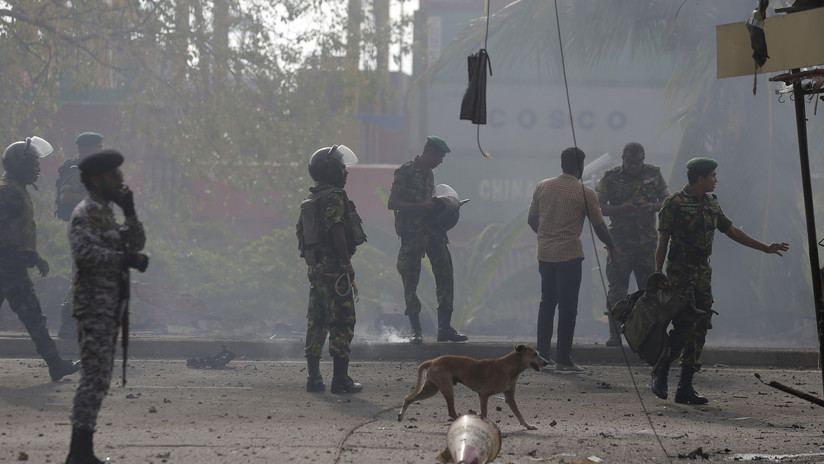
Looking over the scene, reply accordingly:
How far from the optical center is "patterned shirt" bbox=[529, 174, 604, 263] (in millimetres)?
7953

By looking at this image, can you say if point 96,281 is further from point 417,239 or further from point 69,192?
point 69,192

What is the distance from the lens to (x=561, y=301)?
8094mm

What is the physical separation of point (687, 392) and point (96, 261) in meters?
4.34

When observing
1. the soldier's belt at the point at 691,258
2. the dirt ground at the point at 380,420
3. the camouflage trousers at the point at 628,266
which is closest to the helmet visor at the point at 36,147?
the dirt ground at the point at 380,420

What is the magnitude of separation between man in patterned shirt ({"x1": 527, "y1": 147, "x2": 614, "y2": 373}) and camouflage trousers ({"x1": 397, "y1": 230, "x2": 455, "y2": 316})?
4.51 feet

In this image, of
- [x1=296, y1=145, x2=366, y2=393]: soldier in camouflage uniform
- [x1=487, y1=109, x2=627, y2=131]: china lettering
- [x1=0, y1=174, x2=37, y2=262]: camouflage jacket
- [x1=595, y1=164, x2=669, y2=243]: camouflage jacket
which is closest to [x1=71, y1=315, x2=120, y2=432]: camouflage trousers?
[x1=296, y1=145, x2=366, y2=393]: soldier in camouflage uniform

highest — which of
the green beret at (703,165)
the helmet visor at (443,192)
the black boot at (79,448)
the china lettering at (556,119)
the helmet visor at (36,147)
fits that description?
the china lettering at (556,119)

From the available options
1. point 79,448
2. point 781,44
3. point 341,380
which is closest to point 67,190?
point 341,380

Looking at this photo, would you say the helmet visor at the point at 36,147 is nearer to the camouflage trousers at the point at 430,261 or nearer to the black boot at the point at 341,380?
the black boot at the point at 341,380

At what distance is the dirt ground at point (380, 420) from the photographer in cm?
499

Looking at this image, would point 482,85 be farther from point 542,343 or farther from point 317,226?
point 542,343

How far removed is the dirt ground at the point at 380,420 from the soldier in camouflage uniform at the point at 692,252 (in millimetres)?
375

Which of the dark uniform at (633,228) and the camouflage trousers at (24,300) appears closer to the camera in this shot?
the camouflage trousers at (24,300)

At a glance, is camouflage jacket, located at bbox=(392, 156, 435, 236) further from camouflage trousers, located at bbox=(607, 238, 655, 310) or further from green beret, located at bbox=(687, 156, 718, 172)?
green beret, located at bbox=(687, 156, 718, 172)
